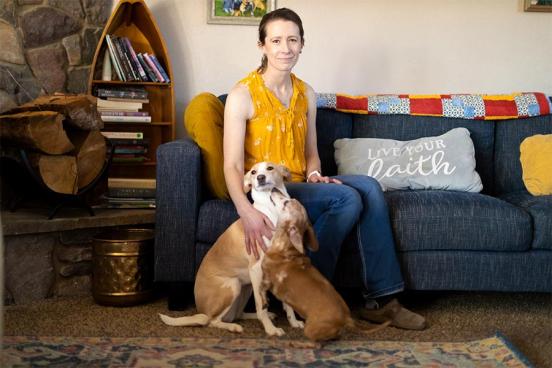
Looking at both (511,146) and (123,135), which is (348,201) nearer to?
(511,146)

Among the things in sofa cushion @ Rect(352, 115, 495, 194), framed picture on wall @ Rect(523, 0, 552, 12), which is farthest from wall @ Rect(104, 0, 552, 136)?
sofa cushion @ Rect(352, 115, 495, 194)

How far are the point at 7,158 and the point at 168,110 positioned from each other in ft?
3.17

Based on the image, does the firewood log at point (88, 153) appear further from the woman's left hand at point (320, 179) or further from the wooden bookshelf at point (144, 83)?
the woman's left hand at point (320, 179)

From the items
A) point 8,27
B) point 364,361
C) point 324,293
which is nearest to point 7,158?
point 8,27

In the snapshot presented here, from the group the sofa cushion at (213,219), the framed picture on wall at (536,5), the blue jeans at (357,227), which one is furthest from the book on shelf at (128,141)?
the framed picture on wall at (536,5)

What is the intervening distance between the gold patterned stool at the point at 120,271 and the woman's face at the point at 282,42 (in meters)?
0.87

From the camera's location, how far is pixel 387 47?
3.60m

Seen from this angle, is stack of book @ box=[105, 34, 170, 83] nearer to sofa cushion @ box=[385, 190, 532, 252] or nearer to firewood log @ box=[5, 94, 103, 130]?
firewood log @ box=[5, 94, 103, 130]

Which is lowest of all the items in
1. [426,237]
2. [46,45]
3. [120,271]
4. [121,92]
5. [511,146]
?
[120,271]

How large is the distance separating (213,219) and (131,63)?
1178mm

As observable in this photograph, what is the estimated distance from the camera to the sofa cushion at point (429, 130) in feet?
10.6

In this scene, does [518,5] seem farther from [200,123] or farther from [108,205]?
[108,205]

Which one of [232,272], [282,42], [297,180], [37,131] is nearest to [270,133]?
[297,180]

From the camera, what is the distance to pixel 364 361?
2018mm
